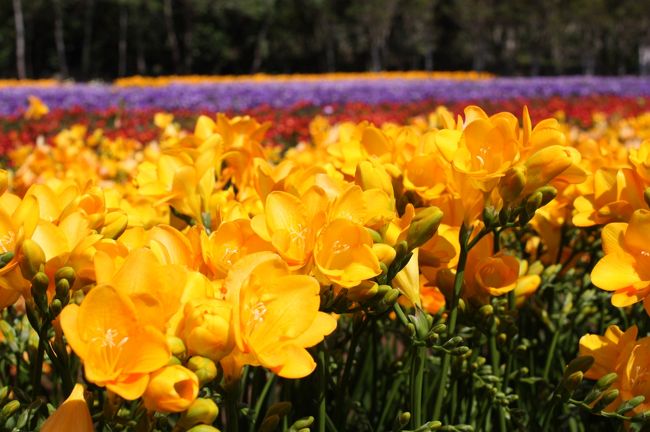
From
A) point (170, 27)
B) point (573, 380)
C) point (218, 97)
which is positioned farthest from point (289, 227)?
point (170, 27)

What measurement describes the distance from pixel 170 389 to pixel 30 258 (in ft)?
0.91

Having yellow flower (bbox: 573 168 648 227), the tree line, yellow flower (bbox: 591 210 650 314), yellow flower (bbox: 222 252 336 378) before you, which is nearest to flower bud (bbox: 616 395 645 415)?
yellow flower (bbox: 591 210 650 314)

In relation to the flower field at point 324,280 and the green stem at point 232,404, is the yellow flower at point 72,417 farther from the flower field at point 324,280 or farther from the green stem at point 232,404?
the green stem at point 232,404

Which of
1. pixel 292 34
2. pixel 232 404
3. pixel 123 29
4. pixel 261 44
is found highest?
pixel 232 404

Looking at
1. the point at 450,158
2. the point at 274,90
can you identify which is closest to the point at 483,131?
the point at 450,158

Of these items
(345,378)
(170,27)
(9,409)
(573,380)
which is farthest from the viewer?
(170,27)

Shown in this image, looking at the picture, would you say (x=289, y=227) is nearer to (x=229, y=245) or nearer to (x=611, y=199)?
(x=229, y=245)

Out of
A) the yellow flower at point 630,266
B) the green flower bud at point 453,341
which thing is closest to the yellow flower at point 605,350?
the yellow flower at point 630,266

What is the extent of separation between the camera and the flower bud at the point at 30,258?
0.88 meters

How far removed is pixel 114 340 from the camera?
0.76 meters

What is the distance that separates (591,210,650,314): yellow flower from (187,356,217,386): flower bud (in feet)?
1.75

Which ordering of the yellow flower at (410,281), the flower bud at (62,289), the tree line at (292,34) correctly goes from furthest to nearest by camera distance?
the tree line at (292,34) → the yellow flower at (410,281) → the flower bud at (62,289)

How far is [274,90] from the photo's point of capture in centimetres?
1417

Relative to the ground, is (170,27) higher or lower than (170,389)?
lower
